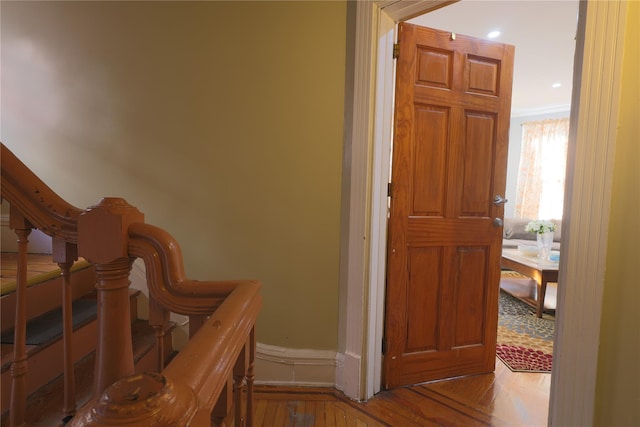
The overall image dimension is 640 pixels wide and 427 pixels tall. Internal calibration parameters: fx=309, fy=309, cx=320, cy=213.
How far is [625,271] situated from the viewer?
103 cm

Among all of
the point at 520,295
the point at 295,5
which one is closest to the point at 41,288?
the point at 295,5

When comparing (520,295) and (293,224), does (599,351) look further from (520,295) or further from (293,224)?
(520,295)

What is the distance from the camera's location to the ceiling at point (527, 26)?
259 centimetres

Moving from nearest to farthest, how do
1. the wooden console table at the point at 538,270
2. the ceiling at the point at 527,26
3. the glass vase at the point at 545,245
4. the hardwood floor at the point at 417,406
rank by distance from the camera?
the hardwood floor at the point at 417,406
the ceiling at the point at 527,26
the wooden console table at the point at 538,270
the glass vase at the point at 545,245

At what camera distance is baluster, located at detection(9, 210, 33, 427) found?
2.56 ft

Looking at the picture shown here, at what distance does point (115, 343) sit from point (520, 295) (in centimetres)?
409

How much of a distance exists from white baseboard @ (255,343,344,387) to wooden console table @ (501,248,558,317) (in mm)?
2367

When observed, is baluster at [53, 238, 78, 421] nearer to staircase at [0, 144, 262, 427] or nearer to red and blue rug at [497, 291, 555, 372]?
staircase at [0, 144, 262, 427]

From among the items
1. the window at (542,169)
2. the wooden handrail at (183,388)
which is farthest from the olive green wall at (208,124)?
the window at (542,169)

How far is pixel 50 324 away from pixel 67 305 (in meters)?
0.85

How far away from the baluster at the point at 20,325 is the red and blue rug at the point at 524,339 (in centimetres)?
252

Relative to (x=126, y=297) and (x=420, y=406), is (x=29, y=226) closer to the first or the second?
(x=126, y=297)

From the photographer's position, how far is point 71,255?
81 cm

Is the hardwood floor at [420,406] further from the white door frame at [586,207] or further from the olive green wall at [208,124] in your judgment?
the white door frame at [586,207]
